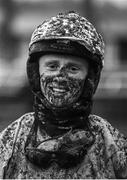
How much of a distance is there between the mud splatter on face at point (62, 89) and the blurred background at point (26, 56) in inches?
406

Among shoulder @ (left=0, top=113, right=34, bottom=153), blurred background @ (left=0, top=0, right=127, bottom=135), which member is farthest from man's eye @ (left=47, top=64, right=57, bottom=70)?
blurred background @ (left=0, top=0, right=127, bottom=135)

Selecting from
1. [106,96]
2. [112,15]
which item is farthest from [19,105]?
[112,15]

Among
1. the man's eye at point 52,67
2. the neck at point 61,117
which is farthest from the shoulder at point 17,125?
the man's eye at point 52,67

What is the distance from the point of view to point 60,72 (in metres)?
5.41

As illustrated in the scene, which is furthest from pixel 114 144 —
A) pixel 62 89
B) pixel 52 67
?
pixel 52 67

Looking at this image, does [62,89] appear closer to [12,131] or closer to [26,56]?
[12,131]

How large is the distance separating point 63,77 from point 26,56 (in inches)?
1163

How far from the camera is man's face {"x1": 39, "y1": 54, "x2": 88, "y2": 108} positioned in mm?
5406

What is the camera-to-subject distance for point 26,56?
1373 inches

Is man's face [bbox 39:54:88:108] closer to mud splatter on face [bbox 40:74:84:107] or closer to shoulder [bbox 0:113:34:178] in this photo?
mud splatter on face [bbox 40:74:84:107]

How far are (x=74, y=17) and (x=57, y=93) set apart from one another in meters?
0.56

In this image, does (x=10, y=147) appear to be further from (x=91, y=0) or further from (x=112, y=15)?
(x=112, y=15)

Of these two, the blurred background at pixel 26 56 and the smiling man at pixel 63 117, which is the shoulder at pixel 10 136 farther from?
the blurred background at pixel 26 56

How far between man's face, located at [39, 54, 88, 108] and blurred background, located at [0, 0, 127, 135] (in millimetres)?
10316
